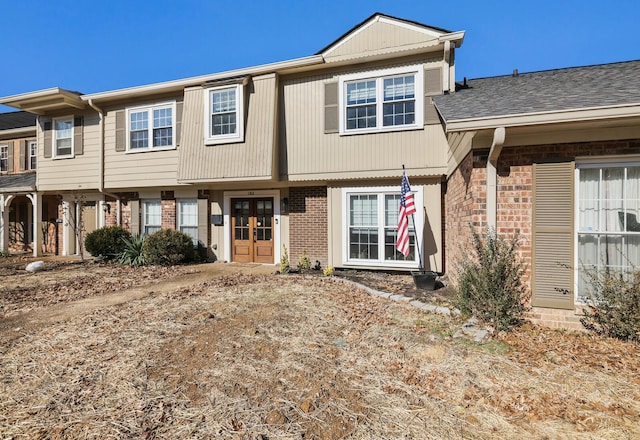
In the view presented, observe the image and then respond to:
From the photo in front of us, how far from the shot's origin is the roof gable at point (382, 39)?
8227mm

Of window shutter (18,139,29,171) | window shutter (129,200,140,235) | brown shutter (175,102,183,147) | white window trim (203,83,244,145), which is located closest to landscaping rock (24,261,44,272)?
window shutter (129,200,140,235)

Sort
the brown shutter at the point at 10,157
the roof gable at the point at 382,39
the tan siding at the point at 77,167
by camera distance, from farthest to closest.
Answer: the brown shutter at the point at 10,157
the tan siding at the point at 77,167
the roof gable at the point at 382,39

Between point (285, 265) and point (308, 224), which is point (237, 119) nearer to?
point (308, 224)

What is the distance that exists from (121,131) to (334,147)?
7684mm

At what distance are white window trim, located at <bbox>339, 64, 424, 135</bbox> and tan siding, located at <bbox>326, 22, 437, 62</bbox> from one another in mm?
504

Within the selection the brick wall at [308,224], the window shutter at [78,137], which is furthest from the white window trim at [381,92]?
the window shutter at [78,137]

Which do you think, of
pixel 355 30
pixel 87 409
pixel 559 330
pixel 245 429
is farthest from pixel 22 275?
pixel 559 330

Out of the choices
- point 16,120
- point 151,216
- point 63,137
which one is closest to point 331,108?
point 151,216

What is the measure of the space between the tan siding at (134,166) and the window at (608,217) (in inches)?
417

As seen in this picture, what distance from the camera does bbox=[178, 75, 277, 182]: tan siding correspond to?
947cm

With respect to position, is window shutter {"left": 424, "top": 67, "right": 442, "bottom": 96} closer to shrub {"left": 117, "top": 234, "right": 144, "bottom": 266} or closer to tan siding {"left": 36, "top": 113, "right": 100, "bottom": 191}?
shrub {"left": 117, "top": 234, "right": 144, "bottom": 266}

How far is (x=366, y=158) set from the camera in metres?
8.98

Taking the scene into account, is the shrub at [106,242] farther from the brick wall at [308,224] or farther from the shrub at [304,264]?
the shrub at [304,264]

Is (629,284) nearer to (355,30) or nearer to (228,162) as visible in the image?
(355,30)
